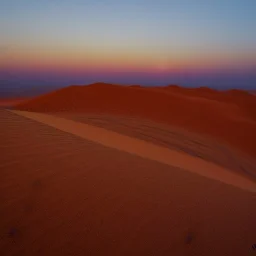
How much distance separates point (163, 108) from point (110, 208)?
33.1 feet

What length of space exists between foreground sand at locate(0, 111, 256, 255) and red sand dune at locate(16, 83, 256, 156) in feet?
21.4

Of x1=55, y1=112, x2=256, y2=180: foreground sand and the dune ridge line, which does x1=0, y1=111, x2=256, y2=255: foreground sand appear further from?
x1=55, y1=112, x2=256, y2=180: foreground sand

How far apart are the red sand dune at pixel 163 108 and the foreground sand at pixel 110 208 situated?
6527mm

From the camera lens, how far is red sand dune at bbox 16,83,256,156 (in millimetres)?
10023

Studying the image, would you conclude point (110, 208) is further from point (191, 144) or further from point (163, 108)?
point (163, 108)

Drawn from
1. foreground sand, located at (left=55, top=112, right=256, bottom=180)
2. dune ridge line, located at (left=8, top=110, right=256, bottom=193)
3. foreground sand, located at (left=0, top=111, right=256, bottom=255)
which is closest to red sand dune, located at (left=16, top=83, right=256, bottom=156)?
foreground sand, located at (left=55, top=112, right=256, bottom=180)

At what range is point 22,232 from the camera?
2092 millimetres

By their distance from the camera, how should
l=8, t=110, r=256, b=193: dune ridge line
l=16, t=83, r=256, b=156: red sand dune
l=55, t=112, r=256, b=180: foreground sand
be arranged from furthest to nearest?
l=16, t=83, r=256, b=156: red sand dune, l=55, t=112, r=256, b=180: foreground sand, l=8, t=110, r=256, b=193: dune ridge line

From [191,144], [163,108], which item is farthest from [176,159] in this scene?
[163,108]

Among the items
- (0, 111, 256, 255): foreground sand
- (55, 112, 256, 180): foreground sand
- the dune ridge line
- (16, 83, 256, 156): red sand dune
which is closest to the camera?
(0, 111, 256, 255): foreground sand

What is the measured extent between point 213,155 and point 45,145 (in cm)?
483

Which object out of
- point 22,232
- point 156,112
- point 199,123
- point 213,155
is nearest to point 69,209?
point 22,232

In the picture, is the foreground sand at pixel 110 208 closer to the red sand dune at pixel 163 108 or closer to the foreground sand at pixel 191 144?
the foreground sand at pixel 191 144

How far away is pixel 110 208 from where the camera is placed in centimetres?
255
